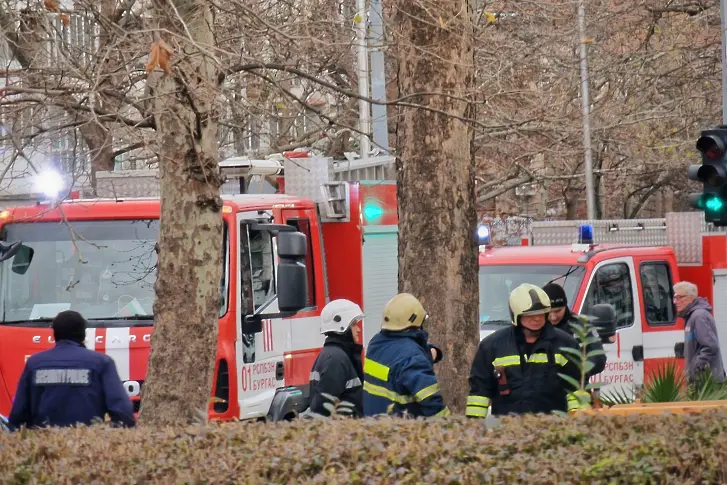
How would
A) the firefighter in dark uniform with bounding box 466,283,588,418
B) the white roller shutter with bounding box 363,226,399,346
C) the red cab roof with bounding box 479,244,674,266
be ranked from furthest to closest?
the red cab roof with bounding box 479,244,674,266
the white roller shutter with bounding box 363,226,399,346
the firefighter in dark uniform with bounding box 466,283,588,418

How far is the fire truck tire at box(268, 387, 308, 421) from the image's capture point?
955 centimetres

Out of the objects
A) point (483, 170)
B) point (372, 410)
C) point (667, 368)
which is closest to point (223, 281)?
point (372, 410)

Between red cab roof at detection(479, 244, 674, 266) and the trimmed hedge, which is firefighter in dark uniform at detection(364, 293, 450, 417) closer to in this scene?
the trimmed hedge

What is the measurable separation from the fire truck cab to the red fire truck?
1.82 m

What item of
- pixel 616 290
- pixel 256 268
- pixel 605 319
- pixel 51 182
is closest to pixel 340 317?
pixel 256 268

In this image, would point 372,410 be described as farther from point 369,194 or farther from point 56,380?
point 369,194

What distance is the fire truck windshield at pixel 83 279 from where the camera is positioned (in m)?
9.31

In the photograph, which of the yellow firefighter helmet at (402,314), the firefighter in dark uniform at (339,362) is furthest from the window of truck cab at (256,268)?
the yellow firefighter helmet at (402,314)

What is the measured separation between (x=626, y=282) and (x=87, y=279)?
15.9ft

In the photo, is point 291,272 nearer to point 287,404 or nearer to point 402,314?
point 287,404

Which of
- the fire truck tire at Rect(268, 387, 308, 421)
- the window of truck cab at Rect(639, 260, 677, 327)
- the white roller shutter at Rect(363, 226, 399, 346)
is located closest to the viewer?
the fire truck tire at Rect(268, 387, 308, 421)

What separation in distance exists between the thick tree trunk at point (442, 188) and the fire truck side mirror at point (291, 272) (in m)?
0.95

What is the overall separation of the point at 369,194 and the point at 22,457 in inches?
241

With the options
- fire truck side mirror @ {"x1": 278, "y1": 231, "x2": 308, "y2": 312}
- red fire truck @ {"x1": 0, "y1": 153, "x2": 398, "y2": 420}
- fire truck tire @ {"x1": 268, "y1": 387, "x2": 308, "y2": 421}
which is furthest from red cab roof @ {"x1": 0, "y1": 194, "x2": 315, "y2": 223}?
fire truck tire @ {"x1": 268, "y1": 387, "x2": 308, "y2": 421}
